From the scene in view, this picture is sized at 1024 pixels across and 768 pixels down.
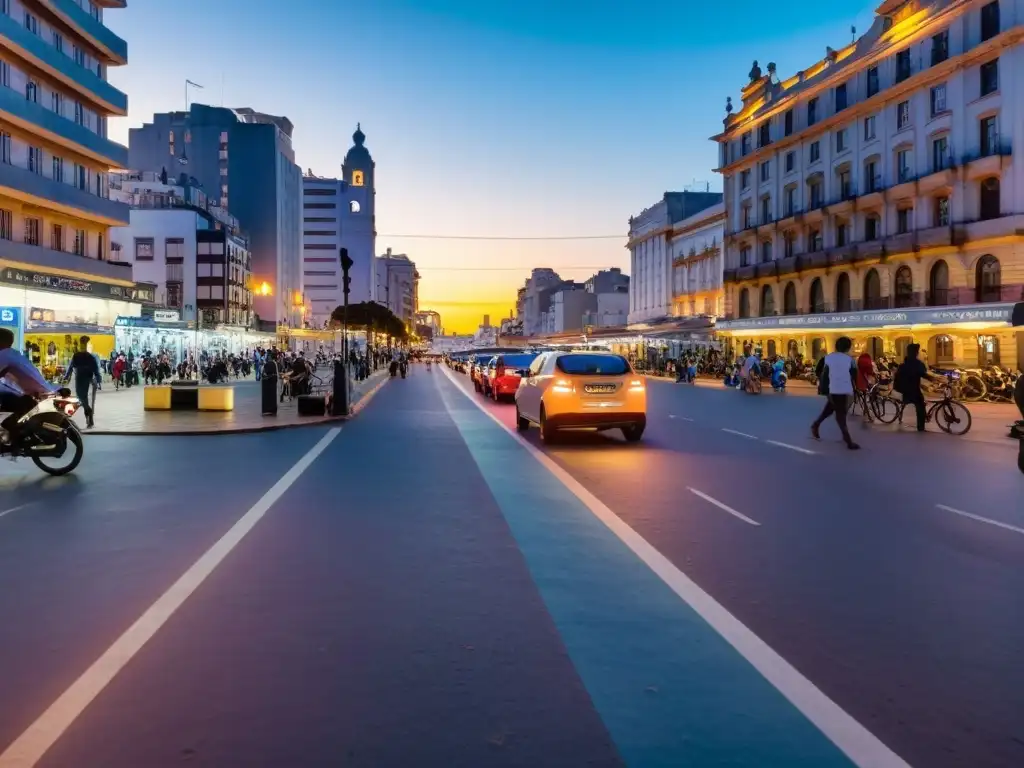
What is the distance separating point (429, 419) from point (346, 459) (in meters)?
9.28

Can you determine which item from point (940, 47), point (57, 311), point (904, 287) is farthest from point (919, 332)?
point (57, 311)

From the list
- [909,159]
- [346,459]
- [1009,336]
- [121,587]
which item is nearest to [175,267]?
[909,159]

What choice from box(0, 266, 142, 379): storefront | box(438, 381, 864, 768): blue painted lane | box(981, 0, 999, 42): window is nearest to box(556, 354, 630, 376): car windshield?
box(438, 381, 864, 768): blue painted lane

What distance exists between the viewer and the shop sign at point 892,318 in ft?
125

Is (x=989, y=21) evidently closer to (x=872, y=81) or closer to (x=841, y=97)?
(x=872, y=81)

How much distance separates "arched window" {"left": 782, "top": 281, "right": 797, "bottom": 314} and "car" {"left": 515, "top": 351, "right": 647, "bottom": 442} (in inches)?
1884

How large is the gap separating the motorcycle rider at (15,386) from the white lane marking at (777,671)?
853 cm

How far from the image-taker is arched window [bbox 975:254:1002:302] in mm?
43375

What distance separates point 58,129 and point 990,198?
42714mm

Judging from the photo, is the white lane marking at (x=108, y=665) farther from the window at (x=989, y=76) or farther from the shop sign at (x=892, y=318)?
the window at (x=989, y=76)

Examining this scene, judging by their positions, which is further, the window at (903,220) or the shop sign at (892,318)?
the window at (903,220)

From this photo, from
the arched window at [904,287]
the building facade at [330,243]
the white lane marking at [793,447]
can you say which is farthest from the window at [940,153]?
the building facade at [330,243]

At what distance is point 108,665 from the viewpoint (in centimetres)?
494

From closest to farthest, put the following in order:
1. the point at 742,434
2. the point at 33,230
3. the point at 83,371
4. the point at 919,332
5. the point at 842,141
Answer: the point at 742,434 < the point at 83,371 < the point at 33,230 < the point at 919,332 < the point at 842,141
